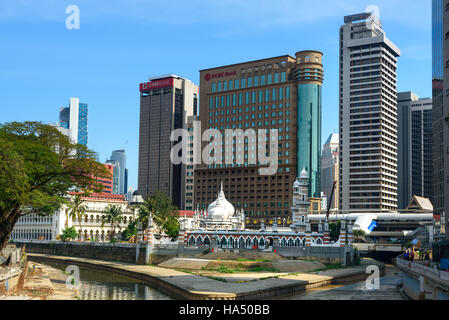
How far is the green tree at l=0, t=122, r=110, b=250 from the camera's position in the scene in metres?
69.3

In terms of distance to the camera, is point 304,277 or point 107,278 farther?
point 107,278

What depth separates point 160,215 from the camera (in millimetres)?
135250

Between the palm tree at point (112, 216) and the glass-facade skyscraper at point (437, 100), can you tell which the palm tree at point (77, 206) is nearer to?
the palm tree at point (112, 216)

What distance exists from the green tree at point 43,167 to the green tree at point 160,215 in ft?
159

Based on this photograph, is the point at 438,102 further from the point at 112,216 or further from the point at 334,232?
the point at 112,216

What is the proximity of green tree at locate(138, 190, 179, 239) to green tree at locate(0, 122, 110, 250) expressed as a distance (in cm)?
4858

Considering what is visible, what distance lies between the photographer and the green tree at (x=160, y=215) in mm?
126812

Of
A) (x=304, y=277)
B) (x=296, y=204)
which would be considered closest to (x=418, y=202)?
(x=296, y=204)

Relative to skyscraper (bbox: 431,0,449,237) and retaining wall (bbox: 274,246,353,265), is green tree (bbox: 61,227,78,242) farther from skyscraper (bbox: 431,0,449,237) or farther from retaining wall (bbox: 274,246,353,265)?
skyscraper (bbox: 431,0,449,237)

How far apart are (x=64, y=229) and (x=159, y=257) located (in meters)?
65.8

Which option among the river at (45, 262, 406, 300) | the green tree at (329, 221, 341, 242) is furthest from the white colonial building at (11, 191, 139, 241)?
the river at (45, 262, 406, 300)

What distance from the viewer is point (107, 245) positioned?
371ft

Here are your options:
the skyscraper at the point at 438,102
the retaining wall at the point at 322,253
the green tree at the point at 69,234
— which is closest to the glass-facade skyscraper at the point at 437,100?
the skyscraper at the point at 438,102
